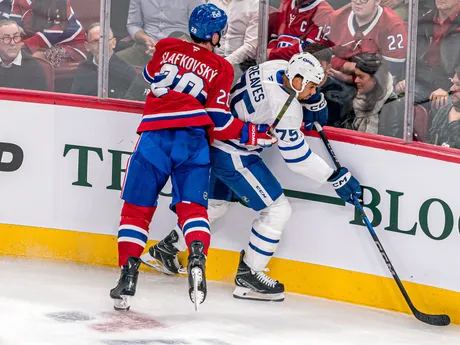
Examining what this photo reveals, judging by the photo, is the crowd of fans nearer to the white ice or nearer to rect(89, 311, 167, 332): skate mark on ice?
the white ice

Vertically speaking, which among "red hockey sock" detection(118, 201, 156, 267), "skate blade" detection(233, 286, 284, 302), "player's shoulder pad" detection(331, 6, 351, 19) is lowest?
"skate blade" detection(233, 286, 284, 302)

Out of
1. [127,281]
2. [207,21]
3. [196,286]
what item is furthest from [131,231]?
[207,21]

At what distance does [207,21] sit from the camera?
4.49 metres

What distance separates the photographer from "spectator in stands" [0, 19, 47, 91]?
16.9 feet

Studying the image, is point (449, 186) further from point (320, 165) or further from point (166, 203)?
point (166, 203)

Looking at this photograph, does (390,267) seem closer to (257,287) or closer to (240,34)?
(257,287)

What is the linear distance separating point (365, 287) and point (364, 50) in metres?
1.06

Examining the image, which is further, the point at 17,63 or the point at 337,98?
the point at 17,63

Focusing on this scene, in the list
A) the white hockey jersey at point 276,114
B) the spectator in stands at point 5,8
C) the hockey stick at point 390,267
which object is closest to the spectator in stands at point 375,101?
the hockey stick at point 390,267

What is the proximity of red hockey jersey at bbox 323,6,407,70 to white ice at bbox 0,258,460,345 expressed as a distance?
3.73ft

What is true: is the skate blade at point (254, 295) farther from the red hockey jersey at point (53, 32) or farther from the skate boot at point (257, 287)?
the red hockey jersey at point (53, 32)

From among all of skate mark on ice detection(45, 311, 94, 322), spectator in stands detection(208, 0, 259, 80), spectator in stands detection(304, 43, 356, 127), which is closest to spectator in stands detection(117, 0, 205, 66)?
spectator in stands detection(208, 0, 259, 80)

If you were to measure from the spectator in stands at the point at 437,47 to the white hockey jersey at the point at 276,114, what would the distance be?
0.50 m

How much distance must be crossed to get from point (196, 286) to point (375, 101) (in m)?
1.19
